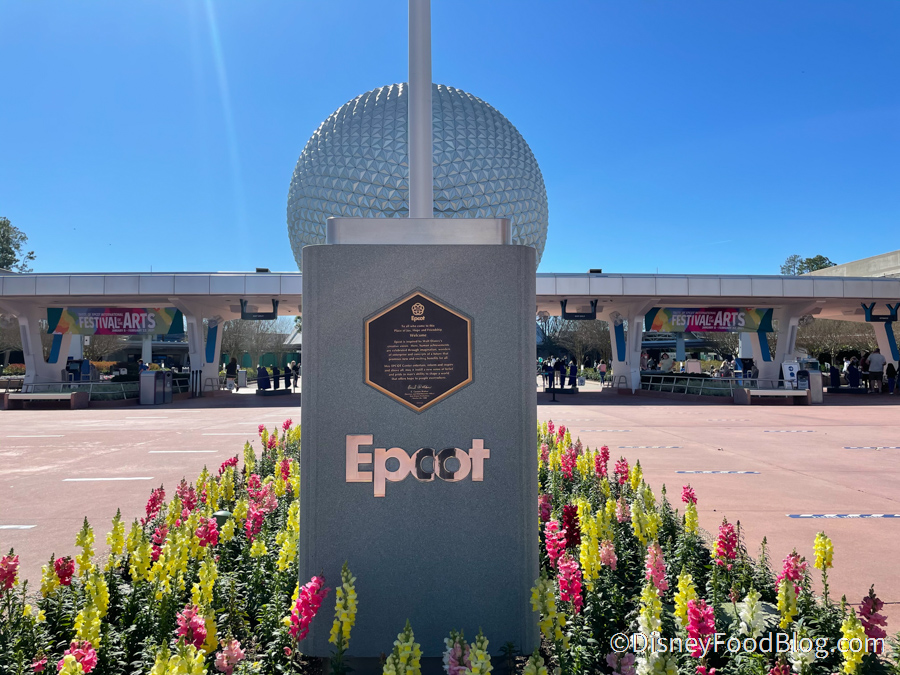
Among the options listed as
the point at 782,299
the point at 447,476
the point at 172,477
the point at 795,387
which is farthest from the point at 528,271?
the point at 782,299

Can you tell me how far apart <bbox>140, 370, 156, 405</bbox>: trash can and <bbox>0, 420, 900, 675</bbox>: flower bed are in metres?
20.9

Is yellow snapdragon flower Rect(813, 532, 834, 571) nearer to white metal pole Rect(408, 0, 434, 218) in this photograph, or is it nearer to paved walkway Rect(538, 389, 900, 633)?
paved walkway Rect(538, 389, 900, 633)

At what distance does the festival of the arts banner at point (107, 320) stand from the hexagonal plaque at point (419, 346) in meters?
28.1

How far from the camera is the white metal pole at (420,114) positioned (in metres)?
3.99

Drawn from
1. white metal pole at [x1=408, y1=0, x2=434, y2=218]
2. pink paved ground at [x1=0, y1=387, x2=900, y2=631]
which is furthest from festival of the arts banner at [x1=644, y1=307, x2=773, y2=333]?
white metal pole at [x1=408, y1=0, x2=434, y2=218]

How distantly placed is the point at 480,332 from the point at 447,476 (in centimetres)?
82

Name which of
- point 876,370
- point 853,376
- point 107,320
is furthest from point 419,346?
point 876,370

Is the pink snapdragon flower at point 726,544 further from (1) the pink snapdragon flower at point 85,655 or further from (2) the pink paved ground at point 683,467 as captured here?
(1) the pink snapdragon flower at point 85,655

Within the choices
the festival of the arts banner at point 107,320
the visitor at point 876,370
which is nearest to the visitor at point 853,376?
the visitor at point 876,370

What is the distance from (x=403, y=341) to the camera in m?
3.27

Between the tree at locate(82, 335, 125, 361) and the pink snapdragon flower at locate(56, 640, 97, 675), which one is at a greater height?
the tree at locate(82, 335, 125, 361)

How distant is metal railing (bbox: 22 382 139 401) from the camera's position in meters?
22.5

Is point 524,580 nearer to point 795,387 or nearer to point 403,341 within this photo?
point 403,341

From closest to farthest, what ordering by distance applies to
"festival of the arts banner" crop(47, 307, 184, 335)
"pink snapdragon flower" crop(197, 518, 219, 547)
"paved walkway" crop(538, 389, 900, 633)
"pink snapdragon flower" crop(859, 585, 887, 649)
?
1. "pink snapdragon flower" crop(859, 585, 887, 649)
2. "pink snapdragon flower" crop(197, 518, 219, 547)
3. "paved walkway" crop(538, 389, 900, 633)
4. "festival of the arts banner" crop(47, 307, 184, 335)
